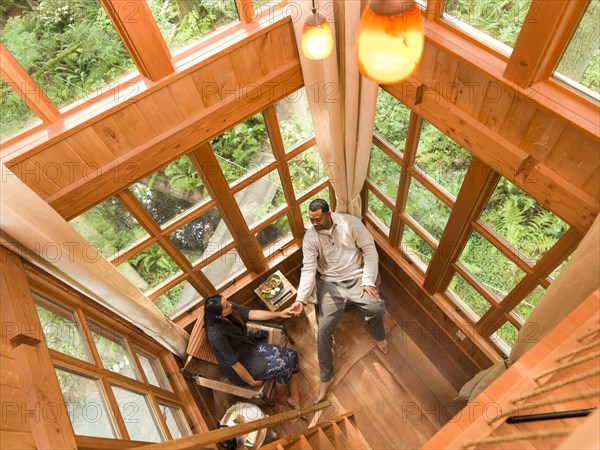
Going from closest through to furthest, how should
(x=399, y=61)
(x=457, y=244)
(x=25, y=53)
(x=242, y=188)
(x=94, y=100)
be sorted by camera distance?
(x=399, y=61) → (x=25, y=53) → (x=94, y=100) → (x=457, y=244) → (x=242, y=188)

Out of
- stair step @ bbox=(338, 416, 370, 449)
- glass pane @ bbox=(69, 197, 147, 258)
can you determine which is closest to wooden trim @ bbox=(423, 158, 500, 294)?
stair step @ bbox=(338, 416, 370, 449)

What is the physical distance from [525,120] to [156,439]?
296 centimetres

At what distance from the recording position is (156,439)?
269 cm

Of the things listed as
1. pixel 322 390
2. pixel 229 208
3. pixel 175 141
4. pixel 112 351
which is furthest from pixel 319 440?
pixel 175 141

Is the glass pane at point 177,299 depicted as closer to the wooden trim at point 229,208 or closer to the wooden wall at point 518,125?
the wooden trim at point 229,208

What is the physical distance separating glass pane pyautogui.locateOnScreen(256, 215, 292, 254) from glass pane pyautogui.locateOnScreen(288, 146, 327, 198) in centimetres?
38

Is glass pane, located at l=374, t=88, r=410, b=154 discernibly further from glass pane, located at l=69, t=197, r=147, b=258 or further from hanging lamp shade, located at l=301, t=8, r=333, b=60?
glass pane, located at l=69, t=197, r=147, b=258

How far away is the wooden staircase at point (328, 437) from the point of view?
2568 millimetres

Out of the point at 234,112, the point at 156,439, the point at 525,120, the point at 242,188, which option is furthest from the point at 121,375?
the point at 525,120

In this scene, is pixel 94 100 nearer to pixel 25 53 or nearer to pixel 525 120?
pixel 25 53

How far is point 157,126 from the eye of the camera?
2562 millimetres

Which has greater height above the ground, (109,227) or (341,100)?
(109,227)

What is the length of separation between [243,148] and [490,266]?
7.07ft

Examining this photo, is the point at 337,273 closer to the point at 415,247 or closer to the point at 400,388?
the point at 415,247
